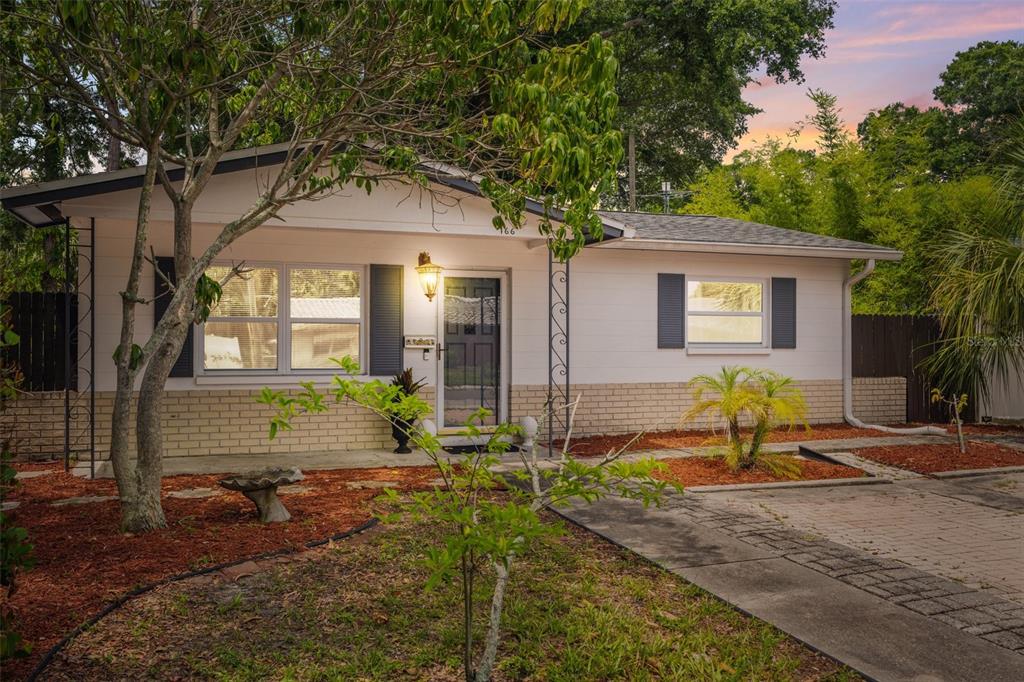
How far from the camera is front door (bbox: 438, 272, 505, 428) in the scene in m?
10.8

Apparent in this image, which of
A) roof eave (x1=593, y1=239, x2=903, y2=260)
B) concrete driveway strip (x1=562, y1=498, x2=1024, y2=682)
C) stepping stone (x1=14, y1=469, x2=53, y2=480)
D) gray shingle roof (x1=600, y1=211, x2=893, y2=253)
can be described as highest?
gray shingle roof (x1=600, y1=211, x2=893, y2=253)

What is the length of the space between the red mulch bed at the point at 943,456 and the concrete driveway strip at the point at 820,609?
437cm

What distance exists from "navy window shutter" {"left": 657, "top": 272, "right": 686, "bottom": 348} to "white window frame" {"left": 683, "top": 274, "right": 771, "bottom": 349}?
10 centimetres

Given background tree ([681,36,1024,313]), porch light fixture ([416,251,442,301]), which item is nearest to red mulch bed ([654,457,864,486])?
porch light fixture ([416,251,442,301])

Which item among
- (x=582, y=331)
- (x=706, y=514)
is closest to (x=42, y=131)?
(x=582, y=331)

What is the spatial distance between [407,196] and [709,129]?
22.3m

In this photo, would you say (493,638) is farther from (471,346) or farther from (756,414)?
(471,346)

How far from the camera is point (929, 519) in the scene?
6824 millimetres

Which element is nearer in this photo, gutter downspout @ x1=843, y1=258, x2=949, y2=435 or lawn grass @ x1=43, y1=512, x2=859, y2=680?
lawn grass @ x1=43, y1=512, x2=859, y2=680

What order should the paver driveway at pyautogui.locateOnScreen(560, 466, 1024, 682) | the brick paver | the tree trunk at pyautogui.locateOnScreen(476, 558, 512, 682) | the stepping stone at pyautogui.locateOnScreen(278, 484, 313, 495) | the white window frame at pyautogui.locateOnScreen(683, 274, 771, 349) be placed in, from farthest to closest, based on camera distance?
the white window frame at pyautogui.locateOnScreen(683, 274, 771, 349)
the stepping stone at pyautogui.locateOnScreen(278, 484, 313, 495)
the brick paver
the paver driveway at pyautogui.locateOnScreen(560, 466, 1024, 682)
the tree trunk at pyautogui.locateOnScreen(476, 558, 512, 682)

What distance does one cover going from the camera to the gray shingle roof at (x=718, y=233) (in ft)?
39.2

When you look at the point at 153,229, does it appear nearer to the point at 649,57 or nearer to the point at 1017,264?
the point at 1017,264

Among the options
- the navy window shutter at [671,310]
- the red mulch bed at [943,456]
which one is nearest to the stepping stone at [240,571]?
the red mulch bed at [943,456]

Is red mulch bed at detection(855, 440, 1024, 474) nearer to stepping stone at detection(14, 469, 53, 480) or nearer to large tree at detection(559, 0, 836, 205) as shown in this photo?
large tree at detection(559, 0, 836, 205)
